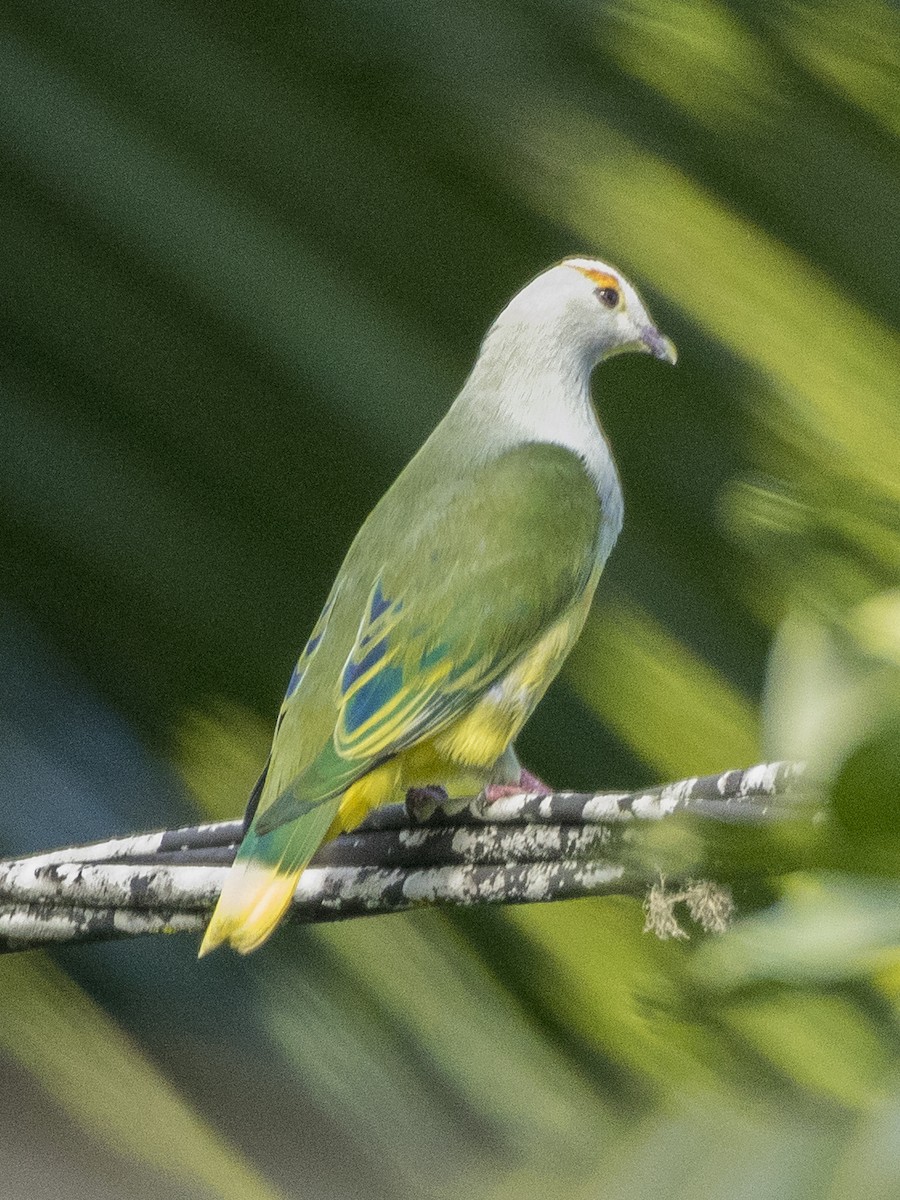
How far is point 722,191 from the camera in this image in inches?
38.2

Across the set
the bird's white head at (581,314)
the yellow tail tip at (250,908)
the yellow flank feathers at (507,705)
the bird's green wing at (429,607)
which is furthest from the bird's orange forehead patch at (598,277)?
the yellow tail tip at (250,908)

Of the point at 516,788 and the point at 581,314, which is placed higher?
the point at 581,314

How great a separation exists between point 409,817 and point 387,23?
1.90 feet

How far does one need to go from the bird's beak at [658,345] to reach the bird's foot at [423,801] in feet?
1.04

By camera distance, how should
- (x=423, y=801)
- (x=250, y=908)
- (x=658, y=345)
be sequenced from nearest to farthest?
(x=250, y=908)
(x=423, y=801)
(x=658, y=345)

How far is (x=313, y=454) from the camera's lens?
3.52 ft

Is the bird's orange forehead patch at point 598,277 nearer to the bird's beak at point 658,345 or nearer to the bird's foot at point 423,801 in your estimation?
the bird's beak at point 658,345

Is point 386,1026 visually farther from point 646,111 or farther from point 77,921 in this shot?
point 646,111

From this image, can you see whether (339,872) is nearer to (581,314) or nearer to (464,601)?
(464,601)

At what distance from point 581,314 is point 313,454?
0.73 feet

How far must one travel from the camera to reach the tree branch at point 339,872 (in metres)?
0.59

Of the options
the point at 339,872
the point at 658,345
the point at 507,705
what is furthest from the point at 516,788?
the point at 658,345

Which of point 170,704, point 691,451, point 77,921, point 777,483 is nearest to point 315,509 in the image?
point 170,704

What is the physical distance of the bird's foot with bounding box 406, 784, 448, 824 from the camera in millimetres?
793
